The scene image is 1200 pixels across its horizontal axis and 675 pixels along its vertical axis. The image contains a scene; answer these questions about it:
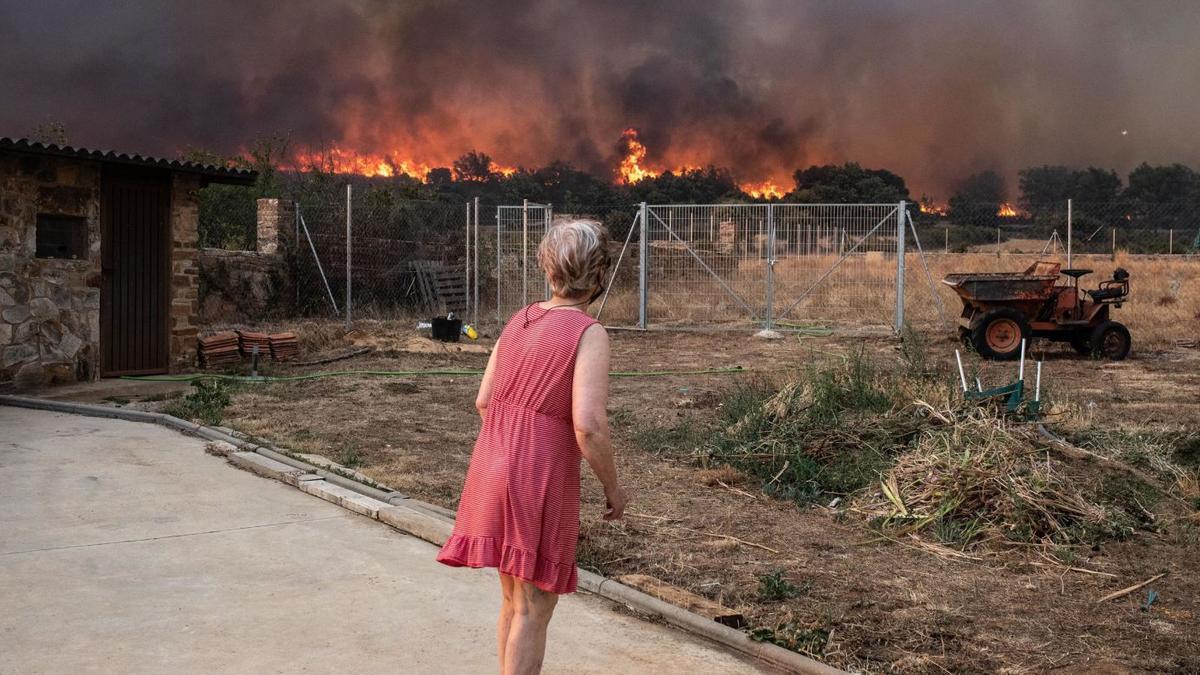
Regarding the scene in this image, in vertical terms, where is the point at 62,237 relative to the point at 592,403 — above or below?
above

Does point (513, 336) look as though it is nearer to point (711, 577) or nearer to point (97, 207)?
point (711, 577)

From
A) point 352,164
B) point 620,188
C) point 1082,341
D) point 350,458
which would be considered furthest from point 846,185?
point 350,458

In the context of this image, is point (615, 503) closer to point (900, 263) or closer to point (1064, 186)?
point (900, 263)

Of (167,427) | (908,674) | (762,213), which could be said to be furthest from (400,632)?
(762,213)

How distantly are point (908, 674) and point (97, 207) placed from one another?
1140cm

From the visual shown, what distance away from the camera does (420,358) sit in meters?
15.8

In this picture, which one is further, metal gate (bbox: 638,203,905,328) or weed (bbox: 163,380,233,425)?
metal gate (bbox: 638,203,905,328)

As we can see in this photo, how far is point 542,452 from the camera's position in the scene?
325 centimetres

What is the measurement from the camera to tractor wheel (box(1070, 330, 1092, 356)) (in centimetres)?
1573

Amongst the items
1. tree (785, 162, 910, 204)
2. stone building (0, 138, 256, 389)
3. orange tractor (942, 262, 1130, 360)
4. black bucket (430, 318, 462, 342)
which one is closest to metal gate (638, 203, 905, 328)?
orange tractor (942, 262, 1130, 360)

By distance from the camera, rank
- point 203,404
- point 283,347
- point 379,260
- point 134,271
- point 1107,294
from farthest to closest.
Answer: point 379,260, point 1107,294, point 283,347, point 134,271, point 203,404

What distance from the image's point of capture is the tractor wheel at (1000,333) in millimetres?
15156

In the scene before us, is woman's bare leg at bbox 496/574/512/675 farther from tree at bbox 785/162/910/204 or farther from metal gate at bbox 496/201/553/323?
tree at bbox 785/162/910/204

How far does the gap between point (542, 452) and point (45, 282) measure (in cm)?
1073
